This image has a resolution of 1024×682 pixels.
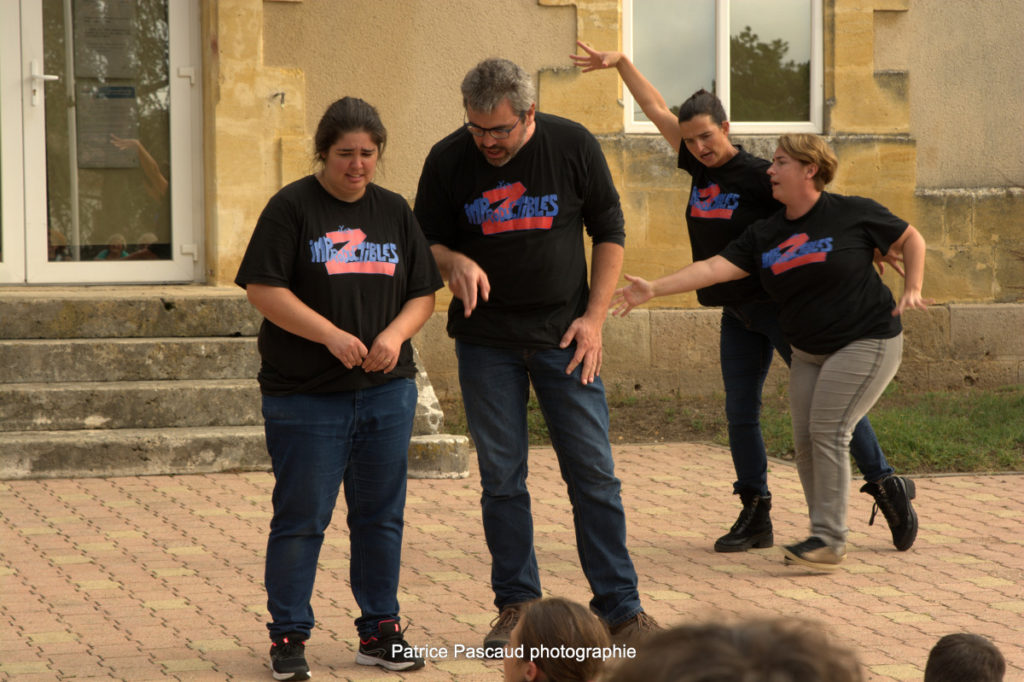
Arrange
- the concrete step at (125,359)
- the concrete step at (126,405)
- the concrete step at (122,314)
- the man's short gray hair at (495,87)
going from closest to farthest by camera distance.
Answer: the man's short gray hair at (495,87), the concrete step at (126,405), the concrete step at (125,359), the concrete step at (122,314)

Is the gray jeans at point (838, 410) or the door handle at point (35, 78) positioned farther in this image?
the door handle at point (35, 78)

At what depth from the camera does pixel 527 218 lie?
436 cm

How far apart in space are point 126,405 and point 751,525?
3929 mm

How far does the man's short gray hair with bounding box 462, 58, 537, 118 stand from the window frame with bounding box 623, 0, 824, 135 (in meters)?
6.06

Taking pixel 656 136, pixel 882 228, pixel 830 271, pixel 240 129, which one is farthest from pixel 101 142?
pixel 882 228

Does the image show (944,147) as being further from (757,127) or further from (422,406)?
(422,406)

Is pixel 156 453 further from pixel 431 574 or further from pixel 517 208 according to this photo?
pixel 517 208

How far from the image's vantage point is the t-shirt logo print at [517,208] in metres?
4.35

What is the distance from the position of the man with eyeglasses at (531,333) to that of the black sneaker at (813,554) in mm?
1214

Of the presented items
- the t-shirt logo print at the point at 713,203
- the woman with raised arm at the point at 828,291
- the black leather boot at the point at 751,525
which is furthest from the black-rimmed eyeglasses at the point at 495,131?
the black leather boot at the point at 751,525

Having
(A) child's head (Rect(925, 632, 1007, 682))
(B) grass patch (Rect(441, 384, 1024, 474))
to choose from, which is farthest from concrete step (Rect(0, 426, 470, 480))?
(A) child's head (Rect(925, 632, 1007, 682))

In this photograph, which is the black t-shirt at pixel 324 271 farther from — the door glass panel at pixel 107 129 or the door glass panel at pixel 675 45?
the door glass panel at pixel 675 45

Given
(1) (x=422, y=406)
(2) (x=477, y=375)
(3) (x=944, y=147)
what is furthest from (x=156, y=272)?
(3) (x=944, y=147)

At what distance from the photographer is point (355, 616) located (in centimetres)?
479
